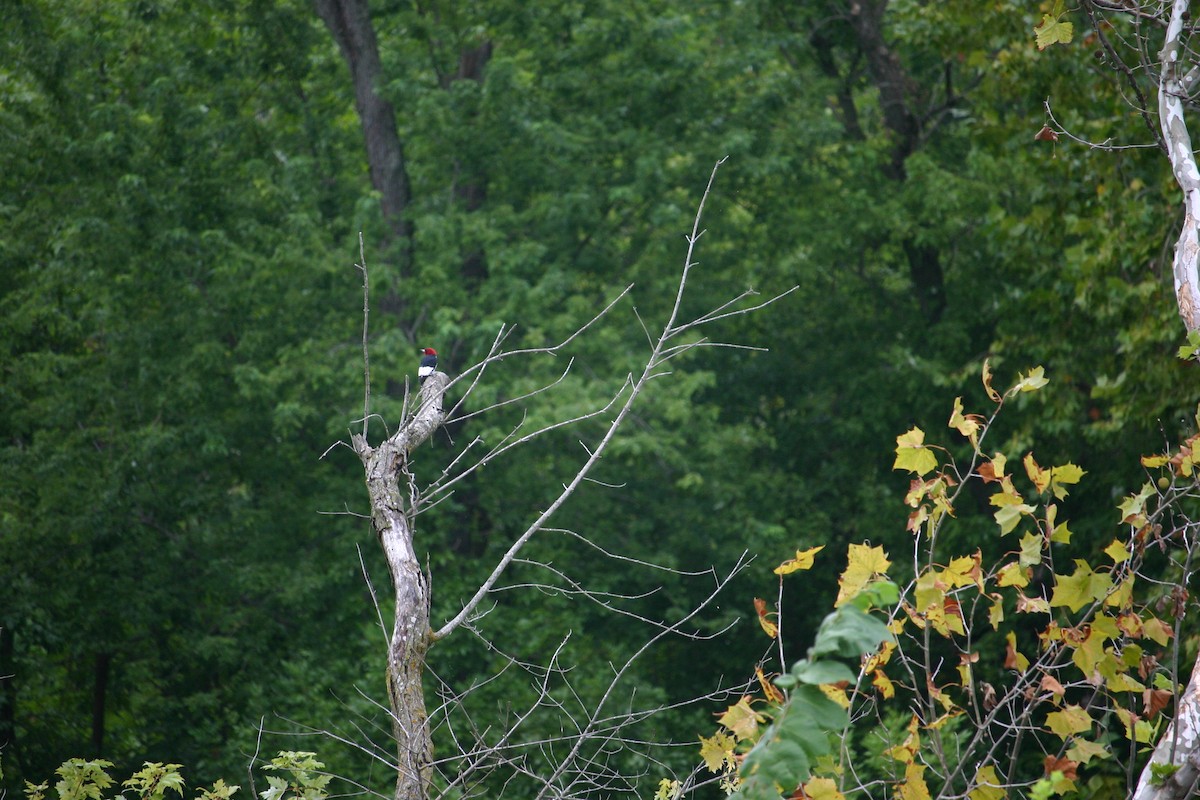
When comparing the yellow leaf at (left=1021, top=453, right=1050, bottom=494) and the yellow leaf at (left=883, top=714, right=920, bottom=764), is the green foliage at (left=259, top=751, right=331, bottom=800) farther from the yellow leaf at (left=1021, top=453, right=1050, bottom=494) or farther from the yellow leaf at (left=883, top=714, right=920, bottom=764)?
→ the yellow leaf at (left=1021, top=453, right=1050, bottom=494)

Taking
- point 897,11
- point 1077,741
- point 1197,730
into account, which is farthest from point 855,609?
point 897,11

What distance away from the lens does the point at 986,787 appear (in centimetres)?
306

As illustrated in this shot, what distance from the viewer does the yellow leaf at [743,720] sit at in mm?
2990

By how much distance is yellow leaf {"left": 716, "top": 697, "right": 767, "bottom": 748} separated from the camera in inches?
118

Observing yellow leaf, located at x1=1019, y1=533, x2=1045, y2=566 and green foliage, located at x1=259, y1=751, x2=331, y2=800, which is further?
green foliage, located at x1=259, y1=751, x2=331, y2=800

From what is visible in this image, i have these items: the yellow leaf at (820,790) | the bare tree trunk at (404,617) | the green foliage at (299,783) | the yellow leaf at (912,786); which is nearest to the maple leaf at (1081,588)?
the yellow leaf at (912,786)

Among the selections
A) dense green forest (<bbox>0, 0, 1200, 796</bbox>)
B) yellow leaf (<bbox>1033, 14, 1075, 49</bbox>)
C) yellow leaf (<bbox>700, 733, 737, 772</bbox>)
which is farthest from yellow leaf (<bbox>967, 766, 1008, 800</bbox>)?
dense green forest (<bbox>0, 0, 1200, 796</bbox>)

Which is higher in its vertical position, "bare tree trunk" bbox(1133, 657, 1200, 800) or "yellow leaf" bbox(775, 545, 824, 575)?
"yellow leaf" bbox(775, 545, 824, 575)

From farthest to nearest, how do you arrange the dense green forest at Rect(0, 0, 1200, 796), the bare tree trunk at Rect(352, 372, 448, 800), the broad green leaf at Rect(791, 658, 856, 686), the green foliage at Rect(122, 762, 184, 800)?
the dense green forest at Rect(0, 0, 1200, 796), the green foliage at Rect(122, 762, 184, 800), the bare tree trunk at Rect(352, 372, 448, 800), the broad green leaf at Rect(791, 658, 856, 686)

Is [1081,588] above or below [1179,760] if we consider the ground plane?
above

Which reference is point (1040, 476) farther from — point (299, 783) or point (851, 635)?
point (299, 783)

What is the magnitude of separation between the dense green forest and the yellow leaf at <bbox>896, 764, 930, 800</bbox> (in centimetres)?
628

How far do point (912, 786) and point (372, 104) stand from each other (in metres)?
10.6

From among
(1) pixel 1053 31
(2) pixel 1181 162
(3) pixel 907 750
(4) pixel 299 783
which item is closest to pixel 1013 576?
(3) pixel 907 750
